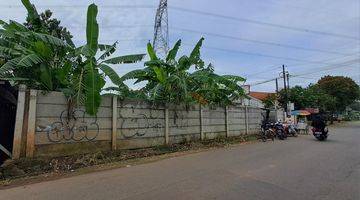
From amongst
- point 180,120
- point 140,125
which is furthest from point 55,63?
point 180,120

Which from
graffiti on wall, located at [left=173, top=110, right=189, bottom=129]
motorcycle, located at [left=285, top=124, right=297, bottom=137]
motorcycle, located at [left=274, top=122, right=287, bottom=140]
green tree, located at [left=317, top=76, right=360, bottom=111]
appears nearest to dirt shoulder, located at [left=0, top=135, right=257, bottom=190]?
graffiti on wall, located at [left=173, top=110, right=189, bottom=129]

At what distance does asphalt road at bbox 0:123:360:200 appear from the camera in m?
7.56

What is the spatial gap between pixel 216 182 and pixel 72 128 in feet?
19.5

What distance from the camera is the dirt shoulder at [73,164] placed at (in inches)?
394

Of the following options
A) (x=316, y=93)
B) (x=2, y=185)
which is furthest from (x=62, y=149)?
→ (x=316, y=93)

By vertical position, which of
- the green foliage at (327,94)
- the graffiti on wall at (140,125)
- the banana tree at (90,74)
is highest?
the green foliage at (327,94)

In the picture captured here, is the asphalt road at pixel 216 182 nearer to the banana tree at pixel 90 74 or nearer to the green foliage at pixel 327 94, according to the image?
the banana tree at pixel 90 74

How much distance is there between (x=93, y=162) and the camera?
1216 centimetres

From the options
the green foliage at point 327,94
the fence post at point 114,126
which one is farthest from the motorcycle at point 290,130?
the green foliage at point 327,94

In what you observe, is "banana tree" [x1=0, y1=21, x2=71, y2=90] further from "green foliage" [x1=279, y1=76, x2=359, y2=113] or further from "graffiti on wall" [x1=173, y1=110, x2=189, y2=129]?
"green foliage" [x1=279, y1=76, x2=359, y2=113]

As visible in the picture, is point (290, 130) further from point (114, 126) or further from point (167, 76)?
point (114, 126)

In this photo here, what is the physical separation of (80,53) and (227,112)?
36.6ft

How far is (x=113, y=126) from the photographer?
13828 millimetres

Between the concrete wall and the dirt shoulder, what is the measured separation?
1.31ft
